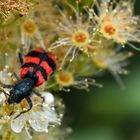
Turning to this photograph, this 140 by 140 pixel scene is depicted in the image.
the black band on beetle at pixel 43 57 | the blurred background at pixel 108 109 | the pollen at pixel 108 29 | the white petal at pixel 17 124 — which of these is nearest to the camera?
the white petal at pixel 17 124

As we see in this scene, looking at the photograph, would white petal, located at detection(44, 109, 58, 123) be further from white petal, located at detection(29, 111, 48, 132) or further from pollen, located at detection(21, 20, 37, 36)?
pollen, located at detection(21, 20, 37, 36)

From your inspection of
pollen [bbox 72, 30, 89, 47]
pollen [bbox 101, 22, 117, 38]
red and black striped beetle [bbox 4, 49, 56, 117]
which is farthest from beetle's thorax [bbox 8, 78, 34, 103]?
pollen [bbox 101, 22, 117, 38]

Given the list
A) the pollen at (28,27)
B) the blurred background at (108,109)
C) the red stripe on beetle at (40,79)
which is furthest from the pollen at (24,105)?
the blurred background at (108,109)

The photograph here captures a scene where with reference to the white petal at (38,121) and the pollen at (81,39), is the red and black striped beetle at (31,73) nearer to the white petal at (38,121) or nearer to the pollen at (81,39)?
the white petal at (38,121)

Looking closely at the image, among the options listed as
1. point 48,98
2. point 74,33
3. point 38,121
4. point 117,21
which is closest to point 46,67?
point 48,98

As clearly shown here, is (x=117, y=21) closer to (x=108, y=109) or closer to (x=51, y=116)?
(x=51, y=116)

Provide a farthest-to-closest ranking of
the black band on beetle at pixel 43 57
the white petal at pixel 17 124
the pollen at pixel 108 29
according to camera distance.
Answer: the pollen at pixel 108 29 < the black band on beetle at pixel 43 57 < the white petal at pixel 17 124
